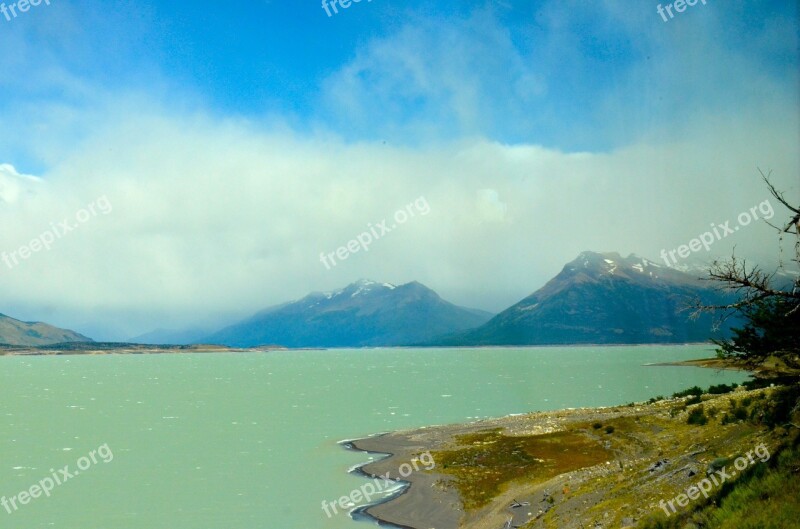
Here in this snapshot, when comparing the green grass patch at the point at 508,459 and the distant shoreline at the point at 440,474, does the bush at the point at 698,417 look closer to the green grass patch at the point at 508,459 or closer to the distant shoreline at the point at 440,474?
the distant shoreline at the point at 440,474

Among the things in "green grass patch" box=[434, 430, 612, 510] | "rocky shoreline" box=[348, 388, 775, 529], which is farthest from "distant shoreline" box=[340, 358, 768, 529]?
"green grass patch" box=[434, 430, 612, 510]

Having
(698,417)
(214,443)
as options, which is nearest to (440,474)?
(698,417)

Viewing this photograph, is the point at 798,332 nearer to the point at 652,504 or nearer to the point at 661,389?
the point at 652,504

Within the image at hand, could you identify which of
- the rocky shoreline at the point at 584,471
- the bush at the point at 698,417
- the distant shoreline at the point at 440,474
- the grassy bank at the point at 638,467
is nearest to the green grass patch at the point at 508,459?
the grassy bank at the point at 638,467

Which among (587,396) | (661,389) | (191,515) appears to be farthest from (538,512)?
(661,389)

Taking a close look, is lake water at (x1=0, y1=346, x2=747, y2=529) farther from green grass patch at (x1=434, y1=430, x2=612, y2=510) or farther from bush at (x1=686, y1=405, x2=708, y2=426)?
bush at (x1=686, y1=405, x2=708, y2=426)

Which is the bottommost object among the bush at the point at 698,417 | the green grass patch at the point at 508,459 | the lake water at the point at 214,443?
the bush at the point at 698,417

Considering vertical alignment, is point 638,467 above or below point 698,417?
above

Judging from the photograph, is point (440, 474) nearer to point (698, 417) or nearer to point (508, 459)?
point (508, 459)

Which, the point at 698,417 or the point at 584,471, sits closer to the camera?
the point at 584,471
